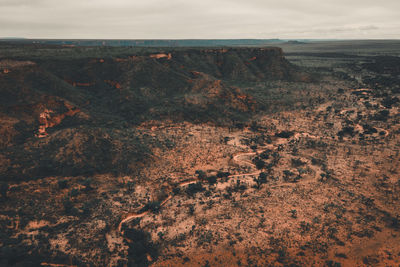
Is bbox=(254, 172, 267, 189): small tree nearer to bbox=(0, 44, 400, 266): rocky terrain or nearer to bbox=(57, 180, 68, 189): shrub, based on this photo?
bbox=(0, 44, 400, 266): rocky terrain

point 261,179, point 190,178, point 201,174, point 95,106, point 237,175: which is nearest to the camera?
point 261,179

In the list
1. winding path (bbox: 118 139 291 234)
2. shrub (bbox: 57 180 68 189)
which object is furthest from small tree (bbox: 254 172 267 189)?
shrub (bbox: 57 180 68 189)

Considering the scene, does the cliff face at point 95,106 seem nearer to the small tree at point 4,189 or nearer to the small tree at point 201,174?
the small tree at point 4,189

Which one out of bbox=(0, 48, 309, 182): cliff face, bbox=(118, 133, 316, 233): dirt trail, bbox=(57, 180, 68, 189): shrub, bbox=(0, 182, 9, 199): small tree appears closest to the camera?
bbox=(118, 133, 316, 233): dirt trail

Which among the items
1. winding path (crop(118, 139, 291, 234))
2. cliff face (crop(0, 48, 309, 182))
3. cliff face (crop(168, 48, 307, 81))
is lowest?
winding path (crop(118, 139, 291, 234))

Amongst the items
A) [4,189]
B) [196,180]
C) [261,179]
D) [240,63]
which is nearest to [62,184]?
[4,189]

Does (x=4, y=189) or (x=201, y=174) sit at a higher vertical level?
(x=4, y=189)

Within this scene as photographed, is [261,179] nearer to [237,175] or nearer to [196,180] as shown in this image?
[237,175]

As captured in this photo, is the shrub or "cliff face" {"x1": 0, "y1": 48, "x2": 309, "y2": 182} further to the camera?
"cliff face" {"x1": 0, "y1": 48, "x2": 309, "y2": 182}

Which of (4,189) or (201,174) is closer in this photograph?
(4,189)

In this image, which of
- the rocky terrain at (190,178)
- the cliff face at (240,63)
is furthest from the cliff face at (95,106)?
the cliff face at (240,63)
